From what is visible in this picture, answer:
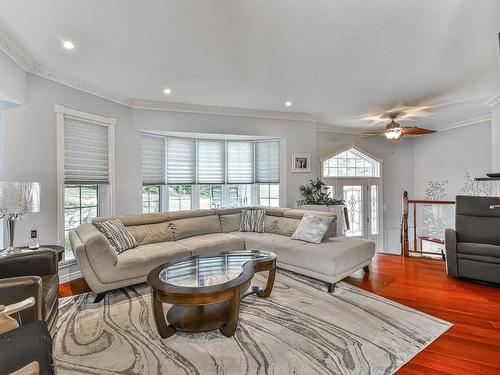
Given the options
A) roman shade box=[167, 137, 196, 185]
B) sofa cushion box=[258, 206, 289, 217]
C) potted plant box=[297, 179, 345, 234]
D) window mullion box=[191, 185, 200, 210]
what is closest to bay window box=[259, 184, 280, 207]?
potted plant box=[297, 179, 345, 234]

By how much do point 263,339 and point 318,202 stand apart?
11.1 ft

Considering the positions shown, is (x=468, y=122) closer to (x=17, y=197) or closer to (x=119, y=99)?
(x=119, y=99)

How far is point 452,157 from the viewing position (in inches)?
252

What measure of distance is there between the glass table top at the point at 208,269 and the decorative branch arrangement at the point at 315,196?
7.74ft

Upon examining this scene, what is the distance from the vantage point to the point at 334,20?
236 cm

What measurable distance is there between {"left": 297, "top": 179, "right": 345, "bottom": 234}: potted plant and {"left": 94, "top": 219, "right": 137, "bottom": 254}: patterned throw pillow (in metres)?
3.18

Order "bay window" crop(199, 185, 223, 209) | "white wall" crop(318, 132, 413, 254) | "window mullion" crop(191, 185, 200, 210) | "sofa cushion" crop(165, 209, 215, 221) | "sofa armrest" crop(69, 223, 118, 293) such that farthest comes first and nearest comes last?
"white wall" crop(318, 132, 413, 254) → "bay window" crop(199, 185, 223, 209) → "window mullion" crop(191, 185, 200, 210) → "sofa cushion" crop(165, 209, 215, 221) → "sofa armrest" crop(69, 223, 118, 293)

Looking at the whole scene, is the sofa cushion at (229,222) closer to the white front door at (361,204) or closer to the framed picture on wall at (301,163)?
the framed picture on wall at (301,163)

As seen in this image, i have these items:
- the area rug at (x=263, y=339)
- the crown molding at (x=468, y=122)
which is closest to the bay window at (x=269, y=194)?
the area rug at (x=263, y=339)

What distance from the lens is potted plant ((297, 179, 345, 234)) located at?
5016mm

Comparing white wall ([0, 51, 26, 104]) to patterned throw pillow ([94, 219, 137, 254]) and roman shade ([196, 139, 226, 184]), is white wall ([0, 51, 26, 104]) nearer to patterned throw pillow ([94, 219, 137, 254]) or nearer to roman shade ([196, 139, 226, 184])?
patterned throw pillow ([94, 219, 137, 254])

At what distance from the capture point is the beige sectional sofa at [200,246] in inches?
120

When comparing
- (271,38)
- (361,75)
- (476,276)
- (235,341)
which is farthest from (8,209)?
(476,276)

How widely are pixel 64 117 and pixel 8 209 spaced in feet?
5.50
